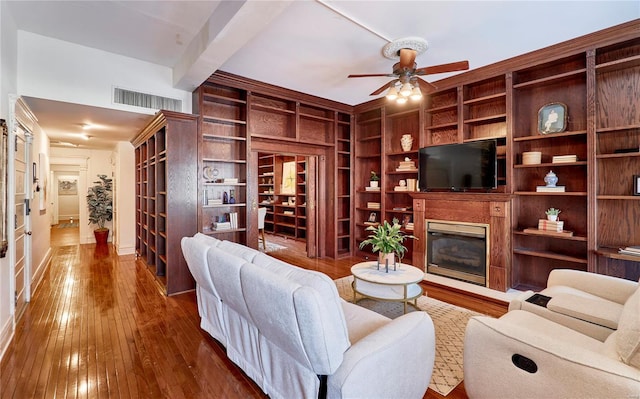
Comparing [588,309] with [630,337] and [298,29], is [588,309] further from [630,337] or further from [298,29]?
[298,29]

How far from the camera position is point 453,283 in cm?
395

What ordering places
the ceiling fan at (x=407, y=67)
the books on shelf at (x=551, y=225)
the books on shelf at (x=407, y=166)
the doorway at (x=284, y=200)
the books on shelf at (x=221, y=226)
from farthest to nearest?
the doorway at (x=284, y=200) < the books on shelf at (x=407, y=166) < the books on shelf at (x=221, y=226) < the books on shelf at (x=551, y=225) < the ceiling fan at (x=407, y=67)

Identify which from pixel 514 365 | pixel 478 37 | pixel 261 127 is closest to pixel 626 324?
pixel 514 365

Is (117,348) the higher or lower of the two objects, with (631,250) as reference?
lower

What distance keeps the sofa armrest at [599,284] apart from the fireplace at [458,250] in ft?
4.31

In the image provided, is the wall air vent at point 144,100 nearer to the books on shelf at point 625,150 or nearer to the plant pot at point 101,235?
the plant pot at point 101,235

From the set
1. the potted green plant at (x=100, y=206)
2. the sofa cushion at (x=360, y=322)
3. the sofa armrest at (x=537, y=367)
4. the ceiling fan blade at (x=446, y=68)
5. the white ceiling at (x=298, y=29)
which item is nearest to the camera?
the sofa armrest at (x=537, y=367)

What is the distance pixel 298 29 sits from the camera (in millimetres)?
2902

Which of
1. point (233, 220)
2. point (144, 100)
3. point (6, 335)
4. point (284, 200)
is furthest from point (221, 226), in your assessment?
point (284, 200)

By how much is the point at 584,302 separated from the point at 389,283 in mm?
1392

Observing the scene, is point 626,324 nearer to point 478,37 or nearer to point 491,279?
point 491,279

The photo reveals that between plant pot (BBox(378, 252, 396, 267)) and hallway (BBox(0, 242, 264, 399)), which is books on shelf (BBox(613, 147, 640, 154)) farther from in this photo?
hallway (BBox(0, 242, 264, 399))

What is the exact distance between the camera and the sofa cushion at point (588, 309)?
174 centimetres

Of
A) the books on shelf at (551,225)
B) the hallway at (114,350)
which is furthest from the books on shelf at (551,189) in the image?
the hallway at (114,350)
